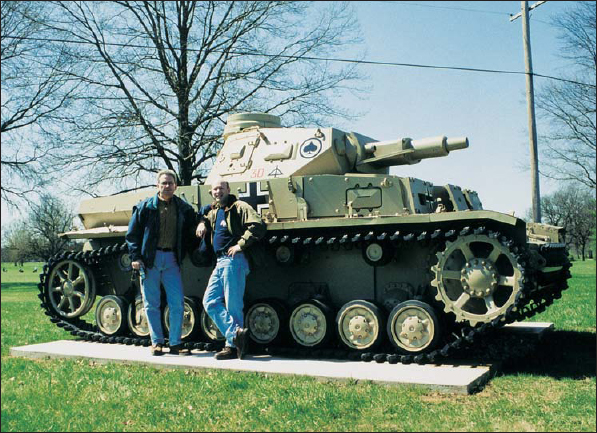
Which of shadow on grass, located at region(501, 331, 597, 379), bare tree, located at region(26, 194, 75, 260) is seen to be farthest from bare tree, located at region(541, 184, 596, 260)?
shadow on grass, located at region(501, 331, 597, 379)

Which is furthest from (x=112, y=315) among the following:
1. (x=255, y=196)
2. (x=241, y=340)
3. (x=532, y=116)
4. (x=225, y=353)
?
(x=532, y=116)

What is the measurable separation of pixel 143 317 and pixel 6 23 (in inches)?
716

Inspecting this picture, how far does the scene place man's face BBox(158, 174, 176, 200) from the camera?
9.05 metres

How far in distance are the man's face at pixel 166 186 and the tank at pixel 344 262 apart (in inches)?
40.6

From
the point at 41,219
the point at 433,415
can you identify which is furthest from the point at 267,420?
the point at 41,219

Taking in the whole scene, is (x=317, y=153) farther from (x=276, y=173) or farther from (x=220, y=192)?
(x=220, y=192)

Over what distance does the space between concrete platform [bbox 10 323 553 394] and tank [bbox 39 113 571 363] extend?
0.39 metres

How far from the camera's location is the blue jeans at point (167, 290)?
361 inches

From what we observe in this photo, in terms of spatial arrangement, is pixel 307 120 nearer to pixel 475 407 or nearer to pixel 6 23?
pixel 6 23

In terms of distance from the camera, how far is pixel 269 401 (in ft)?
21.1

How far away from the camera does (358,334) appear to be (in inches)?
350

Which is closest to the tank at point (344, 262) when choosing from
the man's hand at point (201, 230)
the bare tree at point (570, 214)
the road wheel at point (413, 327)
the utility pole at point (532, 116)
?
the road wheel at point (413, 327)

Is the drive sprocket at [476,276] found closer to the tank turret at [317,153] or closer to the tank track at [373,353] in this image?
the tank track at [373,353]

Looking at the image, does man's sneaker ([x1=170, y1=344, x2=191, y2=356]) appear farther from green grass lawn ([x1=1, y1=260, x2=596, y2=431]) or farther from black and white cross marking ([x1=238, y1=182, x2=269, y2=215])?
black and white cross marking ([x1=238, y1=182, x2=269, y2=215])
